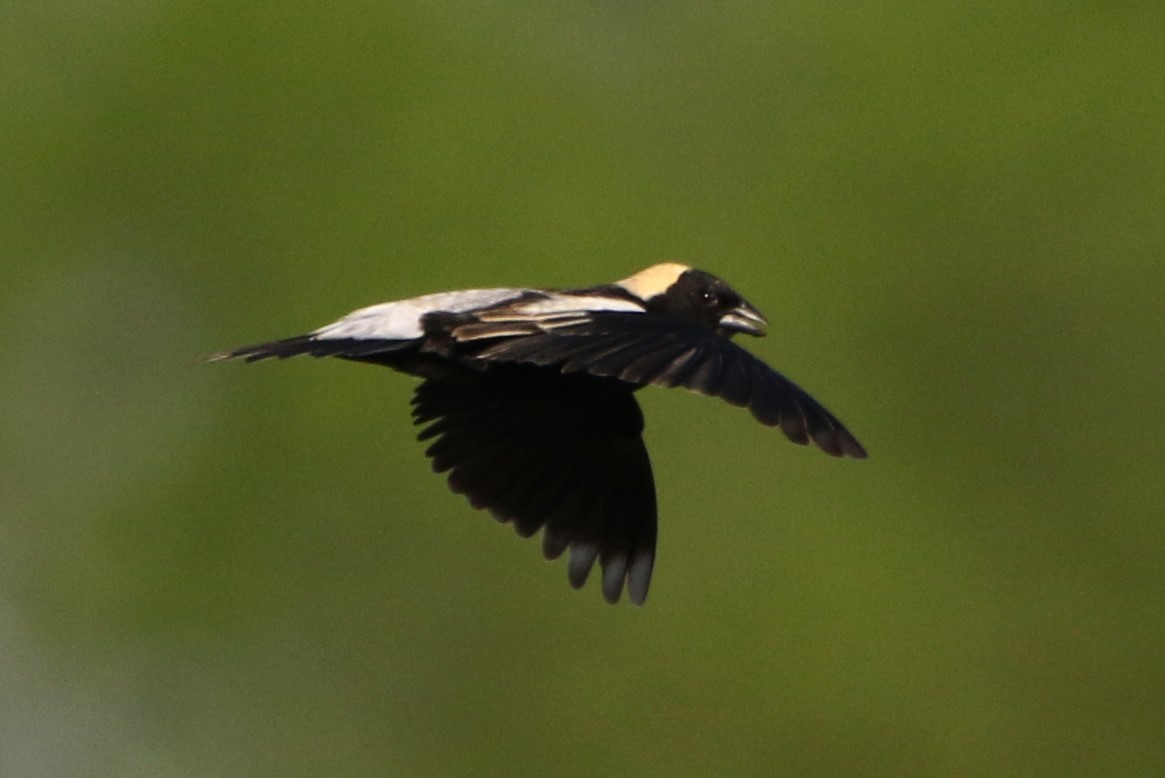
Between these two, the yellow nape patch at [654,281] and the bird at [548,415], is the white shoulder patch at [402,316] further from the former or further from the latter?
the yellow nape patch at [654,281]

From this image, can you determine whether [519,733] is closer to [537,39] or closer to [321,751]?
[321,751]

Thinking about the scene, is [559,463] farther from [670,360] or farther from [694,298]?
[670,360]

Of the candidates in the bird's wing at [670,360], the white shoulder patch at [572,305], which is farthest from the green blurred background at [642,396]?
the bird's wing at [670,360]

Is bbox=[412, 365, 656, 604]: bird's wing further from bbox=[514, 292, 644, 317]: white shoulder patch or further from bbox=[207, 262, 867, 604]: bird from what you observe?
bbox=[514, 292, 644, 317]: white shoulder patch

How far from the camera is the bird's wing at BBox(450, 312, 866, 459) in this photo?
228 inches

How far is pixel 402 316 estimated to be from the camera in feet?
22.7

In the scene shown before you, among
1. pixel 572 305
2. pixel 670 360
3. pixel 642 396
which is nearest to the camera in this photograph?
pixel 670 360

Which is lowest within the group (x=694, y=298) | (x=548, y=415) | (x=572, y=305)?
(x=548, y=415)

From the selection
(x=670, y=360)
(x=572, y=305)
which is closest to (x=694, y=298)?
(x=572, y=305)

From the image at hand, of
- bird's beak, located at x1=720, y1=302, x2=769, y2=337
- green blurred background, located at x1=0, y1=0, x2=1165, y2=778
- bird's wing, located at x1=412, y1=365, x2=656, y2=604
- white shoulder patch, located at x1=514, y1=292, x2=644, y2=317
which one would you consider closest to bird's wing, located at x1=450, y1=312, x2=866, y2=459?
white shoulder patch, located at x1=514, y1=292, x2=644, y2=317

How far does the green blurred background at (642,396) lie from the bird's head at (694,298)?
10806mm

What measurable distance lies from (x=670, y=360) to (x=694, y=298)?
4.69 ft

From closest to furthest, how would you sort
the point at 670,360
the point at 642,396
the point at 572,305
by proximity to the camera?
the point at 670,360 → the point at 572,305 → the point at 642,396

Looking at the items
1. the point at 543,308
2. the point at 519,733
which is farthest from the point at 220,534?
the point at 543,308
